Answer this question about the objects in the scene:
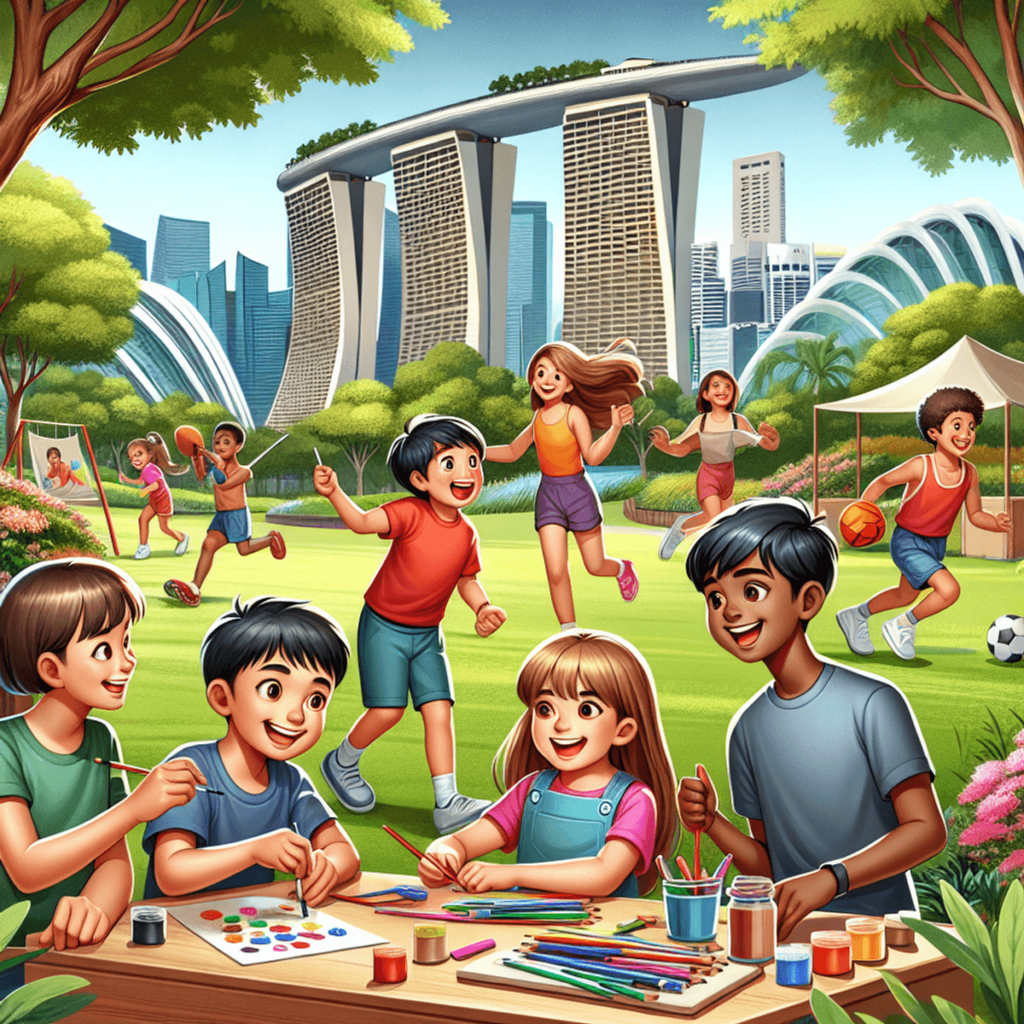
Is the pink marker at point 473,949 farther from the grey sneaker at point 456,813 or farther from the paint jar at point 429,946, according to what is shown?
the grey sneaker at point 456,813

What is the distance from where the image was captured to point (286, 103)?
781cm

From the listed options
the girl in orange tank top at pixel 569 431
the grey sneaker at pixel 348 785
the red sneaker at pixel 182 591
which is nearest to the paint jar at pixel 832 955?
the grey sneaker at pixel 348 785

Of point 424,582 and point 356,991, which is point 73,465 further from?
point 356,991

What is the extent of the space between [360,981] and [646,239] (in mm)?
5538

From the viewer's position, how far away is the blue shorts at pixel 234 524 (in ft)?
22.2

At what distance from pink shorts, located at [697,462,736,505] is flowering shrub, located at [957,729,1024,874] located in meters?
1.96

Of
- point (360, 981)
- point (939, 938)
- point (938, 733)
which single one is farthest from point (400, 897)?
point (938, 733)

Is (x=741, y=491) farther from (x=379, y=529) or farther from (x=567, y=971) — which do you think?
(x=567, y=971)

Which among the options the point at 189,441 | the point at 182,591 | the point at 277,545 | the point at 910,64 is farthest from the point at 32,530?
A: the point at 910,64

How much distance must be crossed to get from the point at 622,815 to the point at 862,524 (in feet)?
9.77

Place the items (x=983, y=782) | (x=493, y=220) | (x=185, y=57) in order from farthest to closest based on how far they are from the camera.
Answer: (x=185, y=57)
(x=493, y=220)
(x=983, y=782)

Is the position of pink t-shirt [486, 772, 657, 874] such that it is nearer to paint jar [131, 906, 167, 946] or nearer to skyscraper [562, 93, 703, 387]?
paint jar [131, 906, 167, 946]

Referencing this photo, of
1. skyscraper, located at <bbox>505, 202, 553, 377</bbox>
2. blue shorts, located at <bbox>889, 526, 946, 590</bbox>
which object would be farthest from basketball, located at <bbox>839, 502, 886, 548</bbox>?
skyscraper, located at <bbox>505, 202, 553, 377</bbox>

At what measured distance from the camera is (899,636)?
6.09 m
